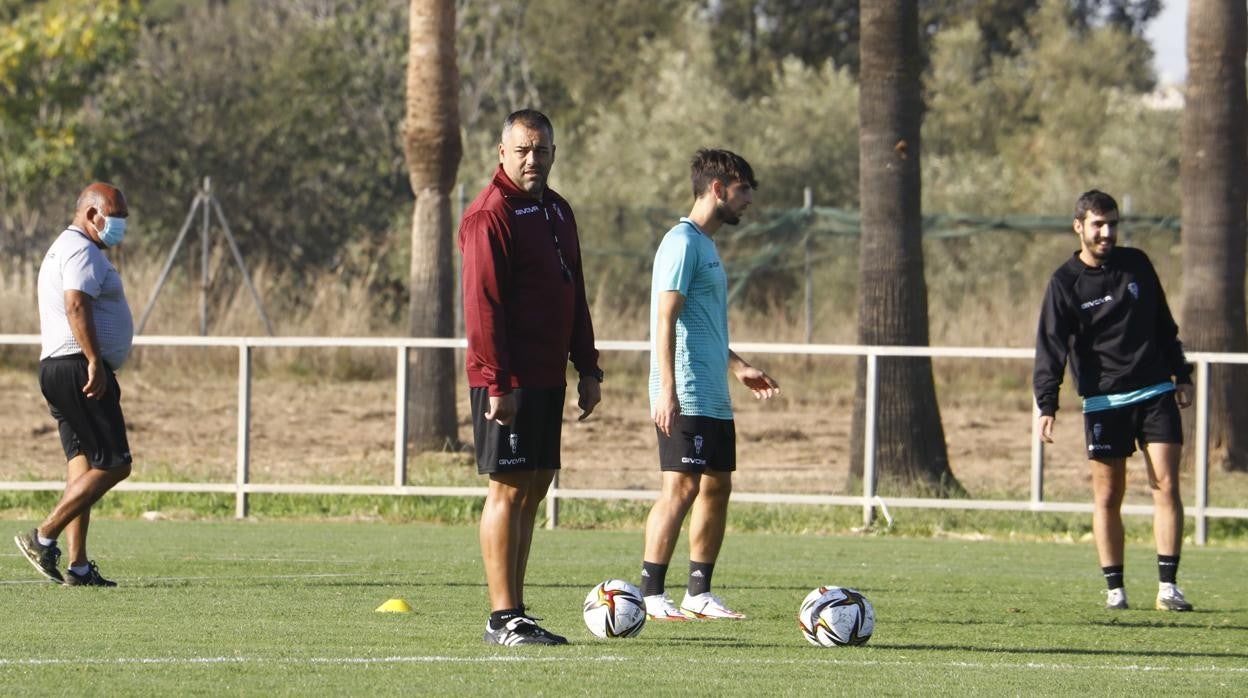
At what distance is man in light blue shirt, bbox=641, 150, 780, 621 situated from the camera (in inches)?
353

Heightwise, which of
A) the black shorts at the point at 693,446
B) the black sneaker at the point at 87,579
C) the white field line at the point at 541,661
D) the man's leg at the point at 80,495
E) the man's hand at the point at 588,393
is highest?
the man's hand at the point at 588,393

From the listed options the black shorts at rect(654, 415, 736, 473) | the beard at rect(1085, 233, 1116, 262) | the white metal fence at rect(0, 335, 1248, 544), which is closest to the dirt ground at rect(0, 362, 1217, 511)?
the white metal fence at rect(0, 335, 1248, 544)

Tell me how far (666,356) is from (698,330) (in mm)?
423

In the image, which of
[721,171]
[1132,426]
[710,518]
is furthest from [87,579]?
[1132,426]

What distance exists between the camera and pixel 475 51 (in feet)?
136

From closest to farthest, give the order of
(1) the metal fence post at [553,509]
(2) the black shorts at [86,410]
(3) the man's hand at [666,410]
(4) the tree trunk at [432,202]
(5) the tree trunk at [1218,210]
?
(3) the man's hand at [666,410], (2) the black shorts at [86,410], (1) the metal fence post at [553,509], (5) the tree trunk at [1218,210], (4) the tree trunk at [432,202]

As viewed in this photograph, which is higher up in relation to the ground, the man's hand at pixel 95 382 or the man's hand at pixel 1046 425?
the man's hand at pixel 95 382

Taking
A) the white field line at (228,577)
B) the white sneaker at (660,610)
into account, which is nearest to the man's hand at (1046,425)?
the white sneaker at (660,610)

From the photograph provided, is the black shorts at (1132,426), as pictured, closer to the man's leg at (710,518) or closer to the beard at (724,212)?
the man's leg at (710,518)

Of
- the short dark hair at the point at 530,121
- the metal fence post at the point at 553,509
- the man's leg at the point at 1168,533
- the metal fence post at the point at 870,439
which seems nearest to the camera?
the short dark hair at the point at 530,121

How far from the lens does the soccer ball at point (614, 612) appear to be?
324 inches

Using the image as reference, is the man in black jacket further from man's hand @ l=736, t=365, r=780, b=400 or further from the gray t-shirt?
the gray t-shirt

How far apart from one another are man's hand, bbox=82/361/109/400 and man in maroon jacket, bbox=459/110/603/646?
3.00 meters

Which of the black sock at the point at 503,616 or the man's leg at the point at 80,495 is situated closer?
the black sock at the point at 503,616
